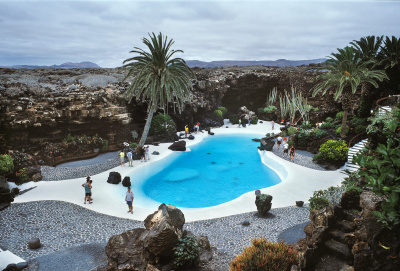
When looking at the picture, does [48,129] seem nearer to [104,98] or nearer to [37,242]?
[104,98]

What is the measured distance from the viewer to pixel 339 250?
7.75 m

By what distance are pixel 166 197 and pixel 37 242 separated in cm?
804

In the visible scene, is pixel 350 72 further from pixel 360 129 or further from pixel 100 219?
pixel 100 219

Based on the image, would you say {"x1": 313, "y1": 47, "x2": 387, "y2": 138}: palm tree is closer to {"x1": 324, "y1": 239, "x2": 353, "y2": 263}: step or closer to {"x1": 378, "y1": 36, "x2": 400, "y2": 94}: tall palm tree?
{"x1": 378, "y1": 36, "x2": 400, "y2": 94}: tall palm tree

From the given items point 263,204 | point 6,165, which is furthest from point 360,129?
point 6,165

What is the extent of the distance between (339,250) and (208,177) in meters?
13.2

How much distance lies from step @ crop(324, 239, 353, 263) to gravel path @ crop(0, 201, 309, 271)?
10.5 ft

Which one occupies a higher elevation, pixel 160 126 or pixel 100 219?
pixel 160 126

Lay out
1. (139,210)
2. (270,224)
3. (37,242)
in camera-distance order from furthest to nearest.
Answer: (139,210), (270,224), (37,242)

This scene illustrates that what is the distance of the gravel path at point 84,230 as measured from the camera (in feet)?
32.0

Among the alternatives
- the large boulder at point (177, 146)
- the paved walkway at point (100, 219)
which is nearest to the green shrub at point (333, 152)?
the paved walkway at point (100, 219)

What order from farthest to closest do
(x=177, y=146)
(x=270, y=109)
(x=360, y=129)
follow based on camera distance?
(x=270, y=109) < (x=177, y=146) < (x=360, y=129)

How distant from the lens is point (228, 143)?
3067 cm

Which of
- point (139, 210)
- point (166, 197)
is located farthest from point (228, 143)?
→ point (139, 210)
